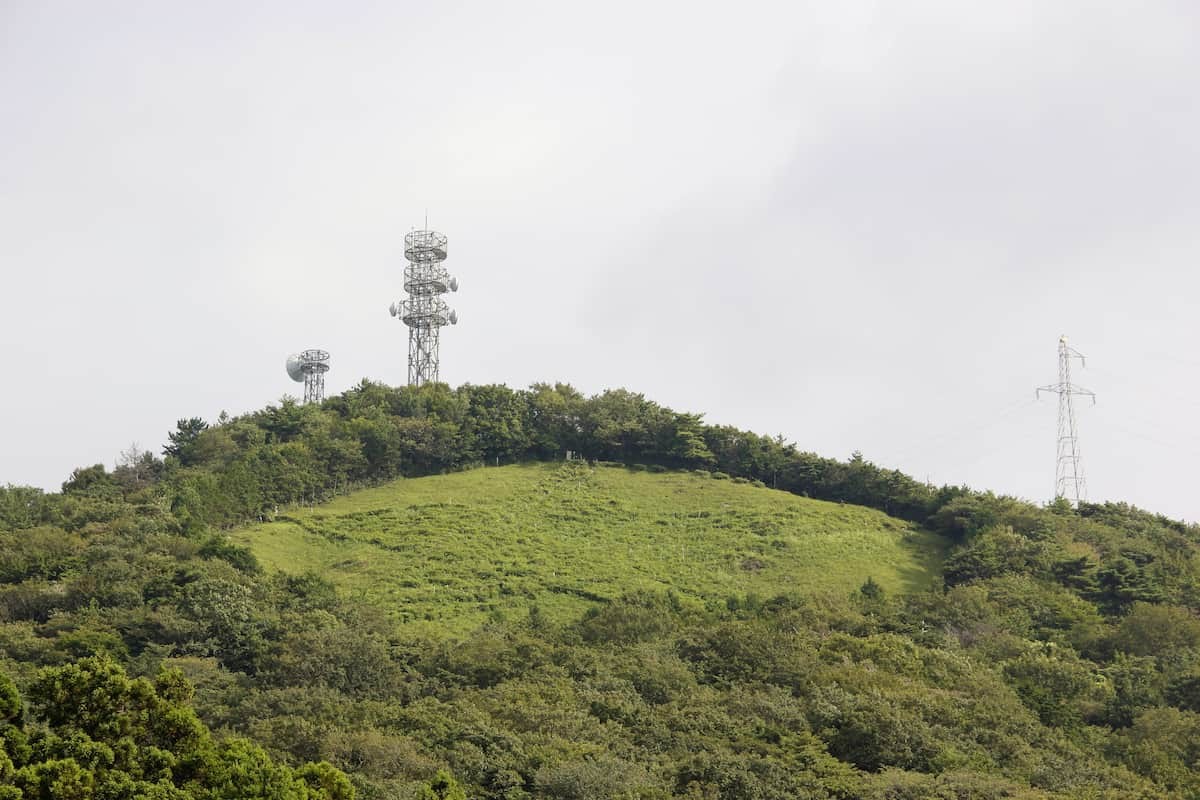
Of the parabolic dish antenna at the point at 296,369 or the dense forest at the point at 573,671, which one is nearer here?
the dense forest at the point at 573,671

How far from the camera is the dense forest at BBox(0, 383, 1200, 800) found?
40219 millimetres

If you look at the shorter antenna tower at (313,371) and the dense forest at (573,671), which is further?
the shorter antenna tower at (313,371)

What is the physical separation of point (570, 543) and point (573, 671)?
20.8 m

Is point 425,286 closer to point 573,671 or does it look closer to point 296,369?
point 296,369

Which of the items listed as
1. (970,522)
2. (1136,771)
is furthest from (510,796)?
(970,522)

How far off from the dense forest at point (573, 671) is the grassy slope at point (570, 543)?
105 inches

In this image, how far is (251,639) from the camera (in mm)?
58688

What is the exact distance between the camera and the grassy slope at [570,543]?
70.6 m

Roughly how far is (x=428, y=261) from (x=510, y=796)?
6175 centimetres

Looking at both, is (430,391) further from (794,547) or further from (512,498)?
(794,547)

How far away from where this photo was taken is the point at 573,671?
187ft

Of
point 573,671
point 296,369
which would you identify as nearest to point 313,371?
point 296,369

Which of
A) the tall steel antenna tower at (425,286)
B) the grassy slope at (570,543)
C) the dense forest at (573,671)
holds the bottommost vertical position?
the dense forest at (573,671)

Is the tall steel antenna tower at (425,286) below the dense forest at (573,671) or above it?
above
